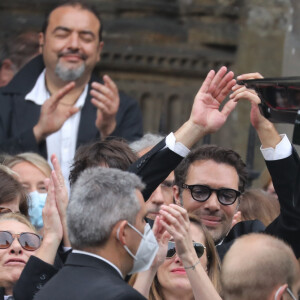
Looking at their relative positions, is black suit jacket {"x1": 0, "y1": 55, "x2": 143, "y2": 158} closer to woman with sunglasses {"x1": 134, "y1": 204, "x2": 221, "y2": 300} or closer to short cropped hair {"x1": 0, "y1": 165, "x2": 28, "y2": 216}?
short cropped hair {"x1": 0, "y1": 165, "x2": 28, "y2": 216}

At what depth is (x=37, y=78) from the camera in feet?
26.5

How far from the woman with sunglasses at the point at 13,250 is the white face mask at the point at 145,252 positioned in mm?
877

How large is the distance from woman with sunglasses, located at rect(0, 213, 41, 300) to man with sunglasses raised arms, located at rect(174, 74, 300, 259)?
0.87m

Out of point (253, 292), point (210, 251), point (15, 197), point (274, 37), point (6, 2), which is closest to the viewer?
point (253, 292)

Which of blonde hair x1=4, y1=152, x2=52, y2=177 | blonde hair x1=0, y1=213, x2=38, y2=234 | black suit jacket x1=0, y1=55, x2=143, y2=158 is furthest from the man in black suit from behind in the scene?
black suit jacket x1=0, y1=55, x2=143, y2=158

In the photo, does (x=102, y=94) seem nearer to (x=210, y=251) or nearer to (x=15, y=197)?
(x=15, y=197)

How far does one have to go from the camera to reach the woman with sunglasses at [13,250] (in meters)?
5.56

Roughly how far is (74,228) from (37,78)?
342 centimetres

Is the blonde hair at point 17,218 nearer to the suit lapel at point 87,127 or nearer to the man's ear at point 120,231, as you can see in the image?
the man's ear at point 120,231

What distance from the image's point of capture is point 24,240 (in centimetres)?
563

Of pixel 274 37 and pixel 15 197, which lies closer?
pixel 15 197

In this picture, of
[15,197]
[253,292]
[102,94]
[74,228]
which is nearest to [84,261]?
[74,228]

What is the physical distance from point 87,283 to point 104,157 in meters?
1.46

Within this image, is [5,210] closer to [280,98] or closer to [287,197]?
[287,197]
